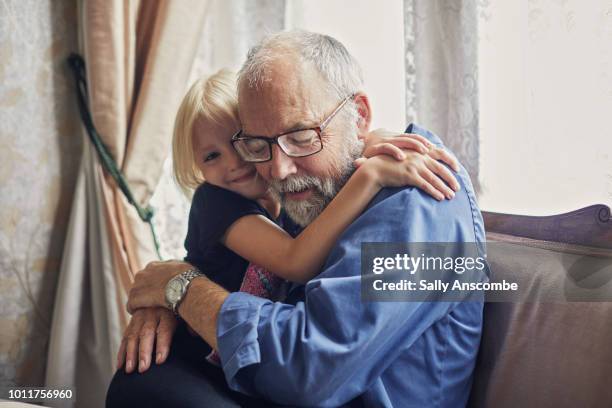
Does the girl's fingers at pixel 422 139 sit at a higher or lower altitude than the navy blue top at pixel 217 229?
higher

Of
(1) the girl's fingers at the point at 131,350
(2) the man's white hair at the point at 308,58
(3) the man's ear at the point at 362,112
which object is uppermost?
(2) the man's white hair at the point at 308,58

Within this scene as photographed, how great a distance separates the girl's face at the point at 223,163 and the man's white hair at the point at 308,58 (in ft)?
0.61

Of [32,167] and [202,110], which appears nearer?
[202,110]

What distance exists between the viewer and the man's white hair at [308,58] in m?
1.27

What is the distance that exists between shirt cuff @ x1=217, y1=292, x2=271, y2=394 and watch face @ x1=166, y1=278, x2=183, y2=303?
24 centimetres

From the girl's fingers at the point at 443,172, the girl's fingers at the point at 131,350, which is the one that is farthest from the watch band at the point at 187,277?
the girl's fingers at the point at 443,172

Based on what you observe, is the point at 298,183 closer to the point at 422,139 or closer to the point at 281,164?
the point at 281,164

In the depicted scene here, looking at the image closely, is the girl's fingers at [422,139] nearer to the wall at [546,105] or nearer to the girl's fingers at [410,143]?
the girl's fingers at [410,143]

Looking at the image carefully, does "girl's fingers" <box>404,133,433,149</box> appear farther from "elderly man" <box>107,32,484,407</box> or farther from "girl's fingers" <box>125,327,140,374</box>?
"girl's fingers" <box>125,327,140,374</box>

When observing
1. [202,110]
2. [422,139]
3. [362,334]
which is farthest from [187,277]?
[422,139]

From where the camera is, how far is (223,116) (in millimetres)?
1479

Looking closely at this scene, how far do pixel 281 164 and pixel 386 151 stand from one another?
0.24m

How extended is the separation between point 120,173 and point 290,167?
1.13m

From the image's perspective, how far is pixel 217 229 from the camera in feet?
4.70
